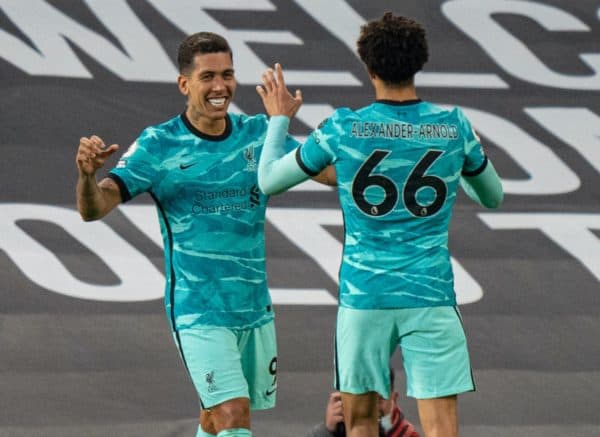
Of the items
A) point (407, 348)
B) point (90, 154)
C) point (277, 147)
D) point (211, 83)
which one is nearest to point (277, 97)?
point (277, 147)

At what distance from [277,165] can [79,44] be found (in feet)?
14.9

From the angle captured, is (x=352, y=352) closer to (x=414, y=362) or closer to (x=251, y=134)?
(x=414, y=362)

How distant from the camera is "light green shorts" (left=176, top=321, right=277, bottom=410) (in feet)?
16.9

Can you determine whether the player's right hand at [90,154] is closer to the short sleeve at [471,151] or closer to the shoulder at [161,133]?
the shoulder at [161,133]

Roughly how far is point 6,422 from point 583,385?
286 cm

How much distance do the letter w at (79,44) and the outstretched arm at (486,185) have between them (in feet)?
14.3

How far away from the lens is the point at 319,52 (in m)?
9.05

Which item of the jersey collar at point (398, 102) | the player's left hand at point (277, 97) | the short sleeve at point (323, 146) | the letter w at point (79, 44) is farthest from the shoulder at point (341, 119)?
the letter w at point (79, 44)

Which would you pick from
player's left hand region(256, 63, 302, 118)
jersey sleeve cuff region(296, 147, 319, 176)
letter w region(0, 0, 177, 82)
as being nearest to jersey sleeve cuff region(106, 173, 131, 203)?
player's left hand region(256, 63, 302, 118)

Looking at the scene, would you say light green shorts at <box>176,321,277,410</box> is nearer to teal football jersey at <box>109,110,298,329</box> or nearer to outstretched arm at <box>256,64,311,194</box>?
teal football jersey at <box>109,110,298,329</box>

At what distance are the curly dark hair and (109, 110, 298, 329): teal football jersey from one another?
925mm

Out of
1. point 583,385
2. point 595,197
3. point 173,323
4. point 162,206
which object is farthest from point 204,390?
point 595,197

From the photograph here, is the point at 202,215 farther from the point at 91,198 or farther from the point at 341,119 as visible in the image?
the point at 341,119

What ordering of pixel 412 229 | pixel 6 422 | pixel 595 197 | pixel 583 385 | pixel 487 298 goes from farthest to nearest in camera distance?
pixel 595 197
pixel 487 298
pixel 583 385
pixel 6 422
pixel 412 229
